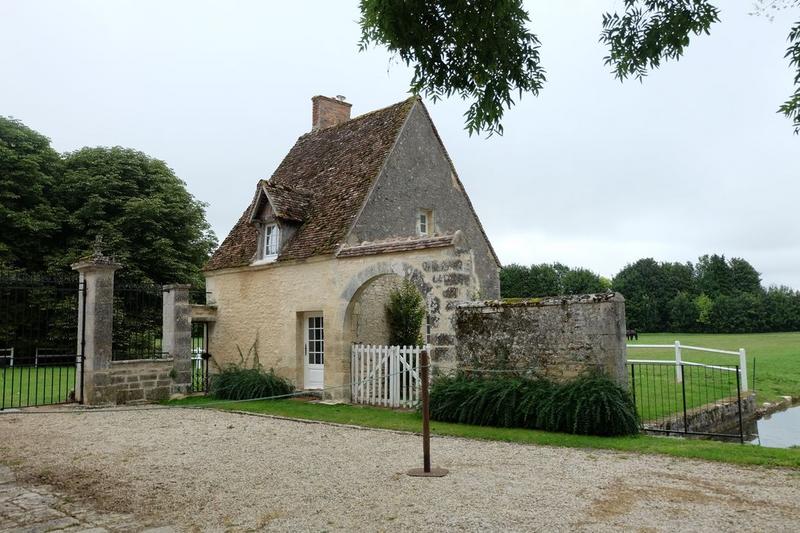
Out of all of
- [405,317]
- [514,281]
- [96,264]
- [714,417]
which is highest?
[514,281]

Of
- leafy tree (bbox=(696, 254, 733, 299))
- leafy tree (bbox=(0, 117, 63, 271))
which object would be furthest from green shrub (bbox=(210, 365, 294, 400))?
leafy tree (bbox=(696, 254, 733, 299))

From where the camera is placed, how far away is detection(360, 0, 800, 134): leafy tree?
484cm

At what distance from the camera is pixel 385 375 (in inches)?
463

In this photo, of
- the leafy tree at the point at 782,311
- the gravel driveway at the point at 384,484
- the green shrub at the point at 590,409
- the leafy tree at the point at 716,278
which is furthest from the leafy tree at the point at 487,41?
the leafy tree at the point at 716,278

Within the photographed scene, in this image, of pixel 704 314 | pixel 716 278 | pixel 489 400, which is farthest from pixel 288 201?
pixel 716 278

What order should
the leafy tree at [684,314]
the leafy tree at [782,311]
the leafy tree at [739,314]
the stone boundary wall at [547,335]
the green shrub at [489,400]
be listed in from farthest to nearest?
the leafy tree at [684,314] < the leafy tree at [739,314] < the leafy tree at [782,311] < the green shrub at [489,400] < the stone boundary wall at [547,335]

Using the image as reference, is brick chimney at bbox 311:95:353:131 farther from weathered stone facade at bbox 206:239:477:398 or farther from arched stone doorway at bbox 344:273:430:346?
arched stone doorway at bbox 344:273:430:346

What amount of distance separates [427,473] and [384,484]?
1.78 ft

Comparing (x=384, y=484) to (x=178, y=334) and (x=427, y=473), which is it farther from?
(x=178, y=334)

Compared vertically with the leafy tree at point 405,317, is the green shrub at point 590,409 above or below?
below

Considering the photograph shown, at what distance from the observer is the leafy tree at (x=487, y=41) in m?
4.84

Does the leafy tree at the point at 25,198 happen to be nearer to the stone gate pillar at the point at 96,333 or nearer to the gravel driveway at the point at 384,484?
the stone gate pillar at the point at 96,333

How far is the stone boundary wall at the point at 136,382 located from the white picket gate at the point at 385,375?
4311 millimetres

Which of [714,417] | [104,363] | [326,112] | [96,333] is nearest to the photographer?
[96,333]
